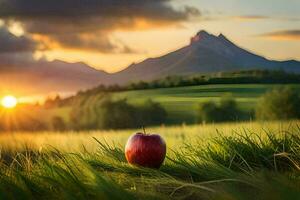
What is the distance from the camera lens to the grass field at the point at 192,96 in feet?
57.7

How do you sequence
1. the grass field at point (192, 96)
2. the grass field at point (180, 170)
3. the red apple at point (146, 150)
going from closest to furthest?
the grass field at point (180, 170) < the red apple at point (146, 150) < the grass field at point (192, 96)

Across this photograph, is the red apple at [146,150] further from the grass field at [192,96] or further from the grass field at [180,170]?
the grass field at [192,96]

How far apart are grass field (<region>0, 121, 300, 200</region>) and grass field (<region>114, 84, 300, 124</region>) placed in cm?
1042

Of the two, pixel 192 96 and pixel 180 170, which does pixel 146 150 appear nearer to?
pixel 180 170

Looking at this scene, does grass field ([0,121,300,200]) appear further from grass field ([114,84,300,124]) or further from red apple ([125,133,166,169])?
grass field ([114,84,300,124])

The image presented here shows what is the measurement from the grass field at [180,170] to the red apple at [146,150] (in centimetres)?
8

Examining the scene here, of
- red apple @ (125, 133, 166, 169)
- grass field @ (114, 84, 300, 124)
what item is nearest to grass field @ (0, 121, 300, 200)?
red apple @ (125, 133, 166, 169)

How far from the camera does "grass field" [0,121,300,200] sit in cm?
421

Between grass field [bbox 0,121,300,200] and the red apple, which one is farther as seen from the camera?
the red apple

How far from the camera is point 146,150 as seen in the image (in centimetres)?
536

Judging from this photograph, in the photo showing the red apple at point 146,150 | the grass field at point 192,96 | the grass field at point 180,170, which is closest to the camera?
the grass field at point 180,170

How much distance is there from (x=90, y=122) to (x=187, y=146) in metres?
8.46

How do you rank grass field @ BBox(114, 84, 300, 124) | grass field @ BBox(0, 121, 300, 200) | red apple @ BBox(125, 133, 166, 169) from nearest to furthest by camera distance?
grass field @ BBox(0, 121, 300, 200), red apple @ BBox(125, 133, 166, 169), grass field @ BBox(114, 84, 300, 124)

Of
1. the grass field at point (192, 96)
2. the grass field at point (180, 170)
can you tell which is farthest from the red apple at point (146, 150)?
the grass field at point (192, 96)
